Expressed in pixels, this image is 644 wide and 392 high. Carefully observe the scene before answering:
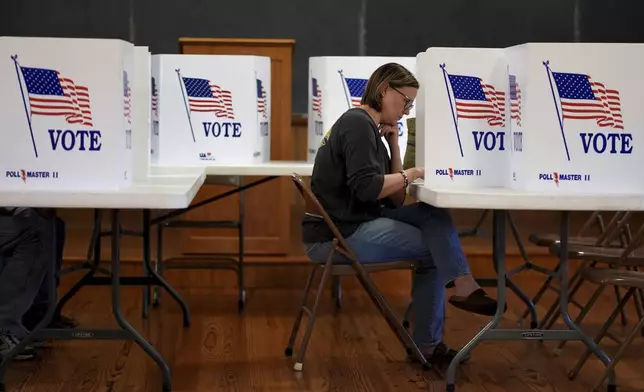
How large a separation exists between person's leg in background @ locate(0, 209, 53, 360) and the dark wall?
103 inches

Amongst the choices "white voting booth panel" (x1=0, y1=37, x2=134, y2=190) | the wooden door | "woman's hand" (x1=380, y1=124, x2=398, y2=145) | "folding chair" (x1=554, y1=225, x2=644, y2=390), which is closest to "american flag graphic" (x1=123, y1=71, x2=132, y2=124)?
"white voting booth panel" (x1=0, y1=37, x2=134, y2=190)

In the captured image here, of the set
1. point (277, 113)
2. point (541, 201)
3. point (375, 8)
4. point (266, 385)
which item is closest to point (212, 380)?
point (266, 385)

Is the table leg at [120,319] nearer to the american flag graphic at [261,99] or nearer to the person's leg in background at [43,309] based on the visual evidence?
the person's leg in background at [43,309]

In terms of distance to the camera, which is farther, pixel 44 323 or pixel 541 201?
pixel 44 323

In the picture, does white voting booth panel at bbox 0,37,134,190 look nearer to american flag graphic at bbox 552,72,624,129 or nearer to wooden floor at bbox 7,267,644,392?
wooden floor at bbox 7,267,644,392

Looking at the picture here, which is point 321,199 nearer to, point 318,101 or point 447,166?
point 447,166

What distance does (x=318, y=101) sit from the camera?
4.62 meters

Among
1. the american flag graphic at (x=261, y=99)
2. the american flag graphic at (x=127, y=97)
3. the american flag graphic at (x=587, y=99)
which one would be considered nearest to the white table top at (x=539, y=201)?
the american flag graphic at (x=587, y=99)

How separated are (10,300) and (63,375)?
1.10 ft

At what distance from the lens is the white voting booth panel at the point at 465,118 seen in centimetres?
327

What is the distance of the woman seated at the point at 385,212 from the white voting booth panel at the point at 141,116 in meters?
0.66

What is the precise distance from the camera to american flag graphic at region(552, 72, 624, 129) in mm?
3092

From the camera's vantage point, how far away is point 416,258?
3.55 meters

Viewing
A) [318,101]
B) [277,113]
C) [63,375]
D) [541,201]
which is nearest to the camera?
[541,201]
